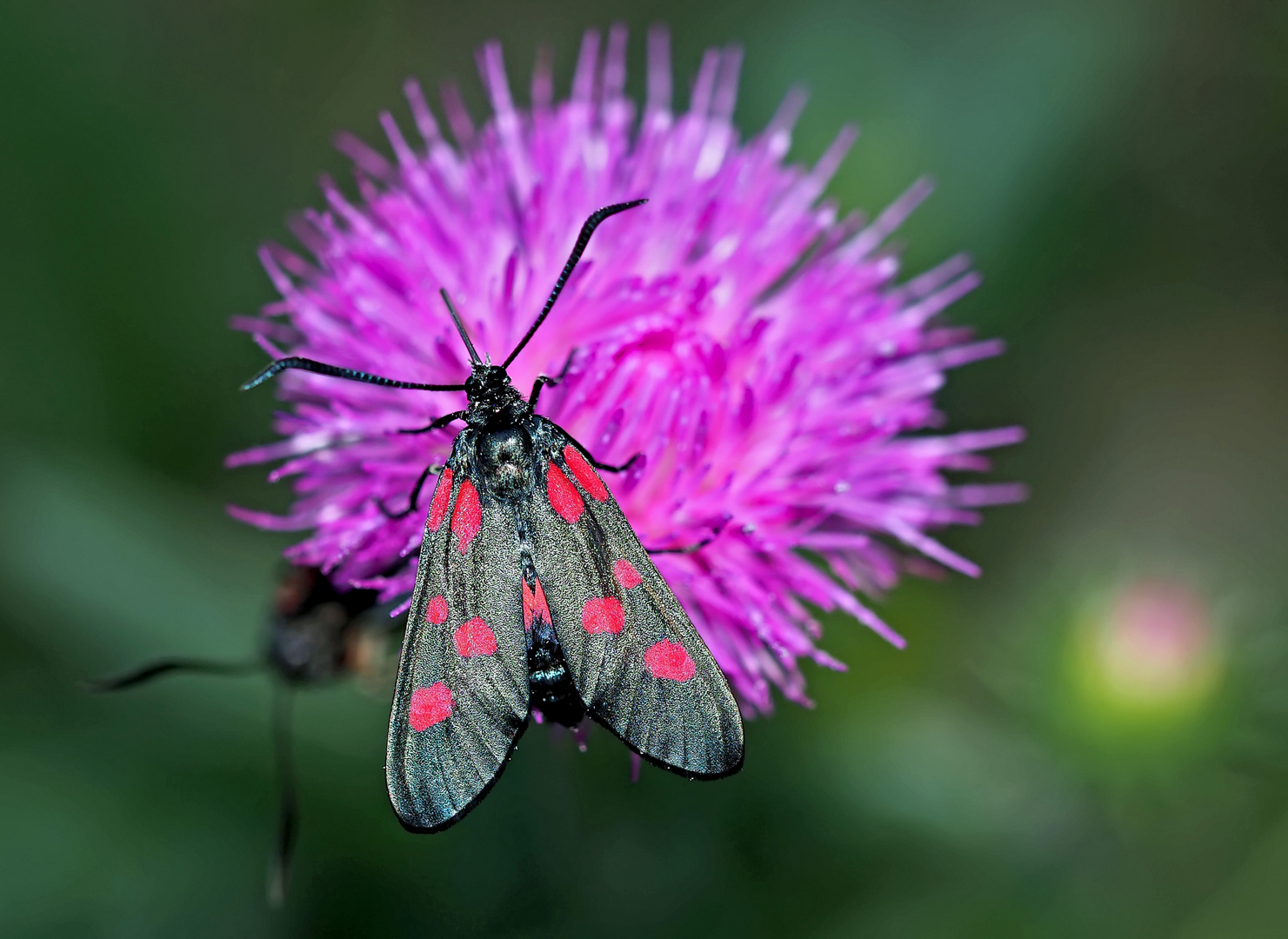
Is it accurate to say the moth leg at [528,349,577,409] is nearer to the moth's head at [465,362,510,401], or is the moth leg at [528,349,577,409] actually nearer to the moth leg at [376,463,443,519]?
the moth's head at [465,362,510,401]

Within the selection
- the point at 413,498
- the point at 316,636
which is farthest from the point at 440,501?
the point at 316,636

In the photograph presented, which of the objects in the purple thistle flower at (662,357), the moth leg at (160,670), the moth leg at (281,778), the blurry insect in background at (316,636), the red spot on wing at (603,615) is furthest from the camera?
the moth leg at (281,778)

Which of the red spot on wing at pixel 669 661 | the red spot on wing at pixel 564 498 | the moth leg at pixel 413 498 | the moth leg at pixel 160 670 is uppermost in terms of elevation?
the red spot on wing at pixel 564 498

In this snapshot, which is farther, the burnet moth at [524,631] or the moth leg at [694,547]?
the moth leg at [694,547]

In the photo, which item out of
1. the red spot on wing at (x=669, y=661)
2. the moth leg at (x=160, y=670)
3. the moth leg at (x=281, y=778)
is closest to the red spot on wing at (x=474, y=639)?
the red spot on wing at (x=669, y=661)

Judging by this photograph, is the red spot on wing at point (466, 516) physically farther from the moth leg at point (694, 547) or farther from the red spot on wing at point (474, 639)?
the moth leg at point (694, 547)

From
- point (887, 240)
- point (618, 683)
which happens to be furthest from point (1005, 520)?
A: point (618, 683)
